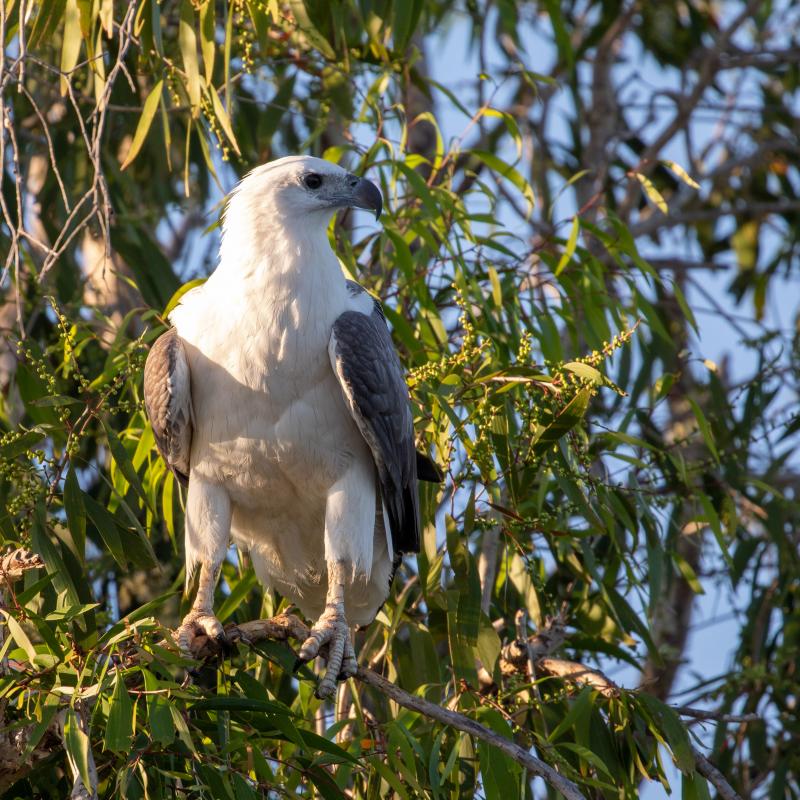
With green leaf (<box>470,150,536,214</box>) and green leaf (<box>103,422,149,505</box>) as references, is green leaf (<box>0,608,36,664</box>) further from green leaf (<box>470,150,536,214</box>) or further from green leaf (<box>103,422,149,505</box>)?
green leaf (<box>470,150,536,214</box>)

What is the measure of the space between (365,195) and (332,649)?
140 cm

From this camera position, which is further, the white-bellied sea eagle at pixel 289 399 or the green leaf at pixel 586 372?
the white-bellied sea eagle at pixel 289 399

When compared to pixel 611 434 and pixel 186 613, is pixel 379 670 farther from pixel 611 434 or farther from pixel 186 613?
pixel 611 434

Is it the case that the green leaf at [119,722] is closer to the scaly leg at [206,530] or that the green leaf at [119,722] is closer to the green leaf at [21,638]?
the green leaf at [21,638]

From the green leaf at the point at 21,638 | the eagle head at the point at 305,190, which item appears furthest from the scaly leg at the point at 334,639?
the eagle head at the point at 305,190

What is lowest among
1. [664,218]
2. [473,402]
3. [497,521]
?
[497,521]

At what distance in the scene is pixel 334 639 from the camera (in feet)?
12.2

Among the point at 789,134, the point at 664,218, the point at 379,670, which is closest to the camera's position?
the point at 379,670

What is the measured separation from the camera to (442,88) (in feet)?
15.1

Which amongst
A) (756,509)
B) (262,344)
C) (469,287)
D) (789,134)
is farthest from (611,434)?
(789,134)

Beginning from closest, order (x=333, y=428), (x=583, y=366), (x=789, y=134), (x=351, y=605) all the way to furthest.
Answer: (x=583, y=366) < (x=333, y=428) < (x=351, y=605) < (x=789, y=134)

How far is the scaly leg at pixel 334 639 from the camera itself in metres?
3.55

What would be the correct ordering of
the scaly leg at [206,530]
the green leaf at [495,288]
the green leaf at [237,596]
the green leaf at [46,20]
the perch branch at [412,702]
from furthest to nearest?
the green leaf at [495,288] → the green leaf at [237,596] → the green leaf at [46,20] → the scaly leg at [206,530] → the perch branch at [412,702]

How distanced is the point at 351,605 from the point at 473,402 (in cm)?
78
